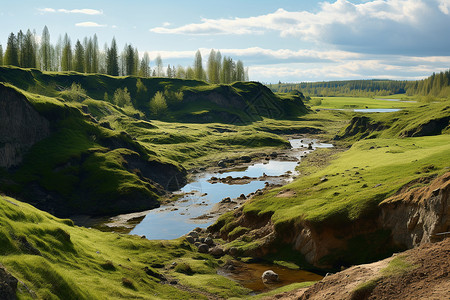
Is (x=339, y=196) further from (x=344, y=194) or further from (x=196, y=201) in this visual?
(x=196, y=201)

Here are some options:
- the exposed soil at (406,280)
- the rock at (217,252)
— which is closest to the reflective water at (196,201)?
the rock at (217,252)

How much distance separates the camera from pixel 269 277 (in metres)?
45.7

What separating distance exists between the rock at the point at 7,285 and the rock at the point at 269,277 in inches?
1111

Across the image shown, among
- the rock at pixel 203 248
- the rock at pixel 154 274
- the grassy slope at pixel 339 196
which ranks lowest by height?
the rock at pixel 203 248

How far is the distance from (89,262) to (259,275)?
19418mm

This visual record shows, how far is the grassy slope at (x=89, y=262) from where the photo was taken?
27703 millimetres

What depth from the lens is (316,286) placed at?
32375 millimetres

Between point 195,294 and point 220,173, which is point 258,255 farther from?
point 220,173

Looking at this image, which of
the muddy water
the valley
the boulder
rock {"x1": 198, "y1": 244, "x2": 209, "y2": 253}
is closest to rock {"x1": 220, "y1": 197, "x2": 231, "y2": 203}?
the valley

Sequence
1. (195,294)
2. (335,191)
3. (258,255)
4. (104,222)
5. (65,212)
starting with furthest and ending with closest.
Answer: (65,212)
(104,222)
(335,191)
(258,255)
(195,294)

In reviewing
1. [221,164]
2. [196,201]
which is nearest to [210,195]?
[196,201]

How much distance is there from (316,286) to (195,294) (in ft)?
41.3

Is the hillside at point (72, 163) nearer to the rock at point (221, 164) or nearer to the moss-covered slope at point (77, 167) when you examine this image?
the moss-covered slope at point (77, 167)

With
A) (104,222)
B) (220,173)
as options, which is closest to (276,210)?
(104,222)
